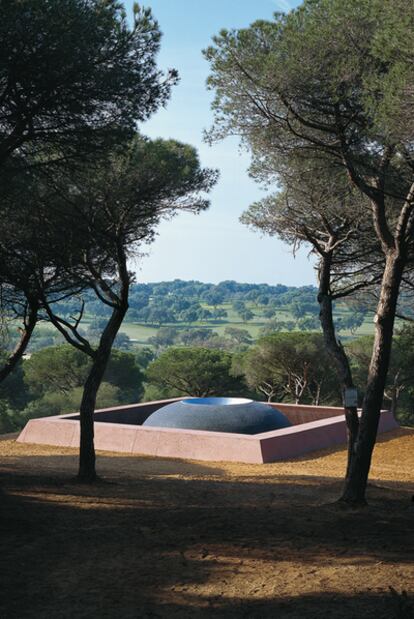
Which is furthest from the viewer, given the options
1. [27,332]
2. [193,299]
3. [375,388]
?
[193,299]

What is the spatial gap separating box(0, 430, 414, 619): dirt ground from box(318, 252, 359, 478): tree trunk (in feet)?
3.16

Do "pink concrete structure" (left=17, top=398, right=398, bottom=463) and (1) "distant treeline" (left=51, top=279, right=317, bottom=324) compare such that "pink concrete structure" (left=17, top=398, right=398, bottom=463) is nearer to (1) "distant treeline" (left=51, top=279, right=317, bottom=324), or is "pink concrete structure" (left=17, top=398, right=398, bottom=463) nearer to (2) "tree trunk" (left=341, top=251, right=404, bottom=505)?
(2) "tree trunk" (left=341, top=251, right=404, bottom=505)

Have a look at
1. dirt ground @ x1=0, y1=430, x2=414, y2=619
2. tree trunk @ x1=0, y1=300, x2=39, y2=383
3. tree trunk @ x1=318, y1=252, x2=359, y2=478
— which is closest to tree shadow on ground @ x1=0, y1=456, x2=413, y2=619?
dirt ground @ x1=0, y1=430, x2=414, y2=619

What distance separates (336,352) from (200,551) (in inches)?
186

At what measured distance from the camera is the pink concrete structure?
1677 centimetres

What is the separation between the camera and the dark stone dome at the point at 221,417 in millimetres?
19312

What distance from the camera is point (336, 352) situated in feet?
36.6

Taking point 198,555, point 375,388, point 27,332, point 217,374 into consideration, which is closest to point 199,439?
point 27,332

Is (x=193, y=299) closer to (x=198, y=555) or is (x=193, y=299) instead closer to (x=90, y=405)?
(x=90, y=405)

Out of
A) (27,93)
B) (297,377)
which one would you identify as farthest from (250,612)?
(297,377)

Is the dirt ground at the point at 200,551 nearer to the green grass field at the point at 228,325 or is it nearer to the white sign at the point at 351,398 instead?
the white sign at the point at 351,398

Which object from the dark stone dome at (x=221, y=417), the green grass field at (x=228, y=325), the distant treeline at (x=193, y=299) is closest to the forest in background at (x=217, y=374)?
the dark stone dome at (x=221, y=417)

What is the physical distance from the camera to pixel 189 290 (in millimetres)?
178500

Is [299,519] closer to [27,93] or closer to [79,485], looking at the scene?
[79,485]
